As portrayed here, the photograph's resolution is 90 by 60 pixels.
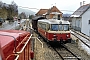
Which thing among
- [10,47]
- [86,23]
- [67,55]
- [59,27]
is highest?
[10,47]

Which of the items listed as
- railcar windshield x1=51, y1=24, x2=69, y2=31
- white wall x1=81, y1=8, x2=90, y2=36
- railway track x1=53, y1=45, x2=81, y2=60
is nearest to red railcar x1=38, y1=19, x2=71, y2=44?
railcar windshield x1=51, y1=24, x2=69, y2=31

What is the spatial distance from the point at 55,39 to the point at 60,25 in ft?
5.03

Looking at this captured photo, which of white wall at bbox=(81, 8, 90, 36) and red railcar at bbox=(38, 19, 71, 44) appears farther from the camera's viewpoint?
white wall at bbox=(81, 8, 90, 36)

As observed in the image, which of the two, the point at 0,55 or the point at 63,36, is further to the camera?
the point at 63,36

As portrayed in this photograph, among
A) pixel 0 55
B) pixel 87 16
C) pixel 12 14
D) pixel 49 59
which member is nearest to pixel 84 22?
pixel 87 16

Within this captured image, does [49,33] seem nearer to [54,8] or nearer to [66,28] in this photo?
[66,28]

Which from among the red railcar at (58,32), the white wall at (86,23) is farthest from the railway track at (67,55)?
the white wall at (86,23)

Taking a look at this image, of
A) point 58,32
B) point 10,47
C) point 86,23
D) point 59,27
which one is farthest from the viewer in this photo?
point 86,23

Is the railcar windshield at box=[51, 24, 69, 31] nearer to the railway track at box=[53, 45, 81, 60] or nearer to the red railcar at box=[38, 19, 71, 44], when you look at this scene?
the red railcar at box=[38, 19, 71, 44]

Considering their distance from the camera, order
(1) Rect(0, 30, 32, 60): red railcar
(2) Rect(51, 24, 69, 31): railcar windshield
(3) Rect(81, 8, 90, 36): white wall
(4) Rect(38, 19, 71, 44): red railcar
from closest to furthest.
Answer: (1) Rect(0, 30, 32, 60): red railcar → (4) Rect(38, 19, 71, 44): red railcar → (2) Rect(51, 24, 69, 31): railcar windshield → (3) Rect(81, 8, 90, 36): white wall

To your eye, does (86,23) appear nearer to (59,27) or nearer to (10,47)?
(59,27)

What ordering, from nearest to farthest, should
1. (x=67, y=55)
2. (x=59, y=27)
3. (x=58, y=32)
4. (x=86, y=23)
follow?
(x=67, y=55) < (x=58, y=32) < (x=59, y=27) < (x=86, y=23)

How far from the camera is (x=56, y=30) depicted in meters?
18.1

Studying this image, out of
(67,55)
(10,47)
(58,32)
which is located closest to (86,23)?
(58,32)
